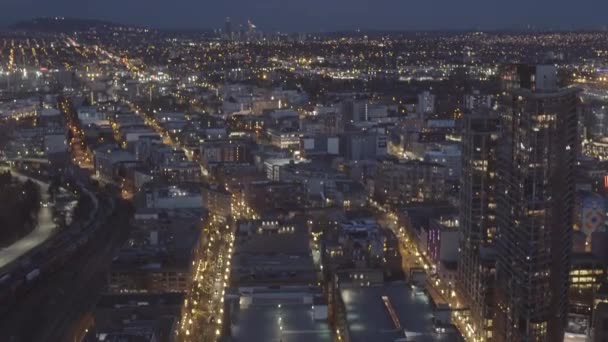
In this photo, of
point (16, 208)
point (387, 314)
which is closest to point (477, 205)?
point (387, 314)

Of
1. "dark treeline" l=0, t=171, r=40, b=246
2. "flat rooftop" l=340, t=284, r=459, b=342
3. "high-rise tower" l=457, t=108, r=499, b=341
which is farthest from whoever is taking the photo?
"dark treeline" l=0, t=171, r=40, b=246

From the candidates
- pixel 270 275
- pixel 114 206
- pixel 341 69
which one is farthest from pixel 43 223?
A: pixel 341 69

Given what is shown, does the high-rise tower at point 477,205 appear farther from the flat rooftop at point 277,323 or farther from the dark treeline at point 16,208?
the dark treeline at point 16,208

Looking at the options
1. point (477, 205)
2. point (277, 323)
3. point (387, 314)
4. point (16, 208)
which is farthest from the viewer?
point (16, 208)

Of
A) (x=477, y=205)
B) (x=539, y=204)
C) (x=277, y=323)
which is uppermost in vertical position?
(x=539, y=204)

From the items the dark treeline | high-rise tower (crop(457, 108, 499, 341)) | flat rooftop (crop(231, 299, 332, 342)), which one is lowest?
the dark treeline

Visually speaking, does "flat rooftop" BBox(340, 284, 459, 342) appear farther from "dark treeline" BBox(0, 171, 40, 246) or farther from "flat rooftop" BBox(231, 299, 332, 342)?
"dark treeline" BBox(0, 171, 40, 246)

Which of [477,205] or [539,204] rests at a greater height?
[539,204]

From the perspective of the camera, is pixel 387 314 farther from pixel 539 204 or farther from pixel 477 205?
pixel 477 205

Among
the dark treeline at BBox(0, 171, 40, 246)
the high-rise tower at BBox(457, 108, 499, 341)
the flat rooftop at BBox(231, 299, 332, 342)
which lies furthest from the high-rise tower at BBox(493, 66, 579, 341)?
the dark treeline at BBox(0, 171, 40, 246)
